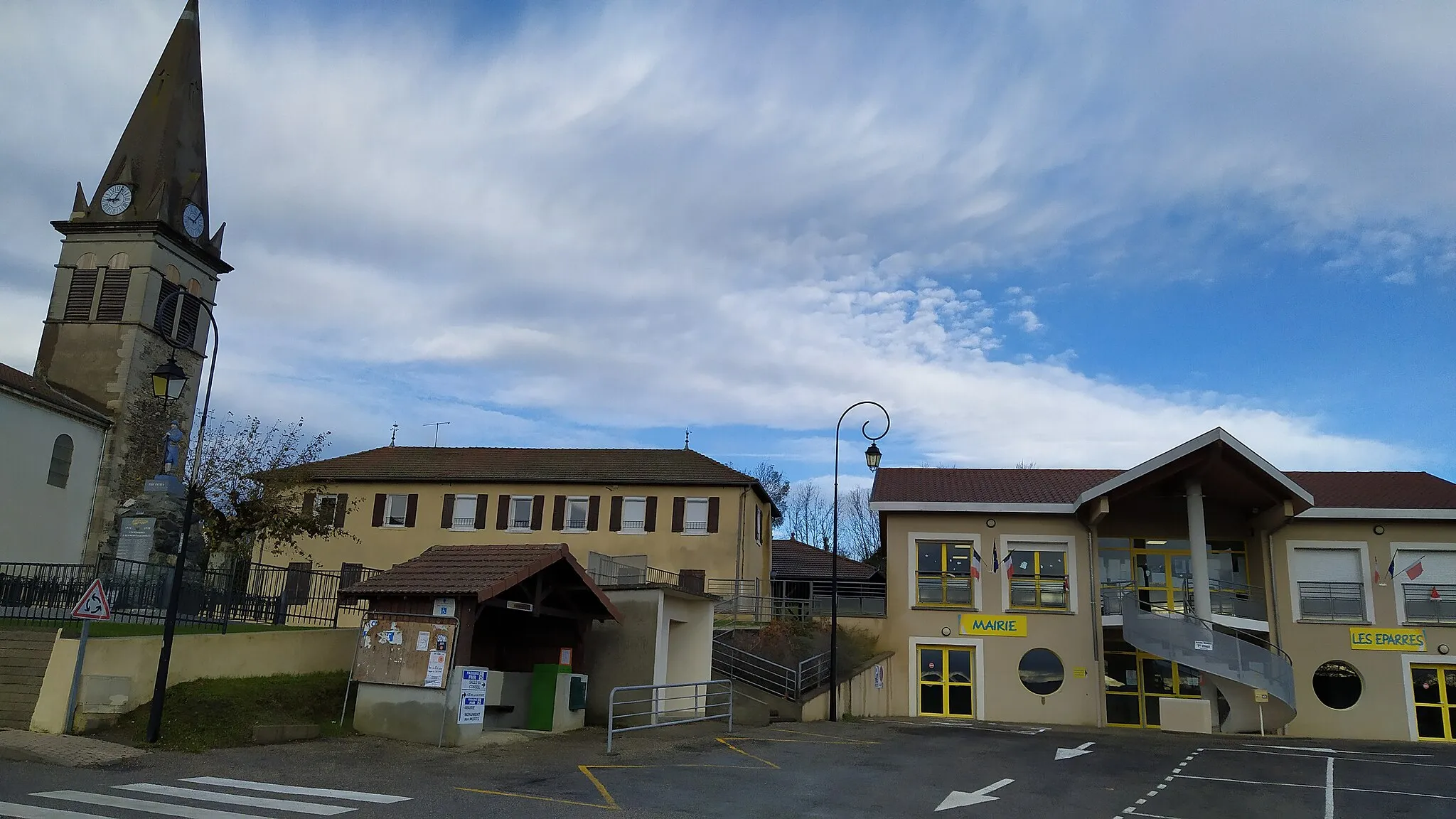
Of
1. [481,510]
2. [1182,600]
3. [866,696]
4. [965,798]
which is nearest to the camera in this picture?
[965,798]

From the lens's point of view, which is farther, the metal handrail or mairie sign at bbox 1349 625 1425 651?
mairie sign at bbox 1349 625 1425 651

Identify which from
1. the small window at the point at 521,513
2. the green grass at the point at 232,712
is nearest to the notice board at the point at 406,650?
the green grass at the point at 232,712

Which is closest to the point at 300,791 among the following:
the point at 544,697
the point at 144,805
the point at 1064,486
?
the point at 144,805

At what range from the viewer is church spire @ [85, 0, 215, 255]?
3638 cm

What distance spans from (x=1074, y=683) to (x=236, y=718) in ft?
66.4

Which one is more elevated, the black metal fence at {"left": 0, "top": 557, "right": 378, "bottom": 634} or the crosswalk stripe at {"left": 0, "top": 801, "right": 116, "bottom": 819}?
the black metal fence at {"left": 0, "top": 557, "right": 378, "bottom": 634}

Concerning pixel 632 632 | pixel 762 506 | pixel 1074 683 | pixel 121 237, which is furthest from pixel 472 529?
pixel 1074 683

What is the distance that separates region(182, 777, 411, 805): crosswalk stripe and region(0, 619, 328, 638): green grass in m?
4.57

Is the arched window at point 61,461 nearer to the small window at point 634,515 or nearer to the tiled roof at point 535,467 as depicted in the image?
the tiled roof at point 535,467

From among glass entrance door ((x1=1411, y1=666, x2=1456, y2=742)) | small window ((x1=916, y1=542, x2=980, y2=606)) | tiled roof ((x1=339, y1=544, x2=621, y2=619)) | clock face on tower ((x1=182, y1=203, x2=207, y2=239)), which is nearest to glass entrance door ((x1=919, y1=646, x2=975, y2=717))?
small window ((x1=916, y1=542, x2=980, y2=606))

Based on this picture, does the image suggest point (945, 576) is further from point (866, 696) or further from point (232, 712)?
point (232, 712)

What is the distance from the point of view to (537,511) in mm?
38219

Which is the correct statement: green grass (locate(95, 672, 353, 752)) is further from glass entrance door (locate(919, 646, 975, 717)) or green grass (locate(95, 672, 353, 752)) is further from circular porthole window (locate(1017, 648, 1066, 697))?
circular porthole window (locate(1017, 648, 1066, 697))

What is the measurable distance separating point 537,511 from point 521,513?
672 mm
